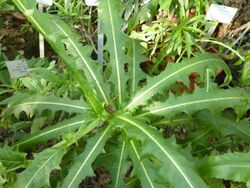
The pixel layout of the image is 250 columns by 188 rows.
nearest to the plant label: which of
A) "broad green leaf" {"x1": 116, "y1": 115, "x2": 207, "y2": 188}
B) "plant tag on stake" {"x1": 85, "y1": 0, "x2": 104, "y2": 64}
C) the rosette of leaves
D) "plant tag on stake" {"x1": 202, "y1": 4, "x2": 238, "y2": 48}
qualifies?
the rosette of leaves

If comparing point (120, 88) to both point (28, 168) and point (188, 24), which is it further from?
point (188, 24)

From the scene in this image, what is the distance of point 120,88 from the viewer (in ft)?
4.68

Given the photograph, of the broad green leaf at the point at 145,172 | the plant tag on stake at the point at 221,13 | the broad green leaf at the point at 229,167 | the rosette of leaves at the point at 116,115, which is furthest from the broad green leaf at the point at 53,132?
the plant tag on stake at the point at 221,13

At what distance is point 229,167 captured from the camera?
3.70 ft

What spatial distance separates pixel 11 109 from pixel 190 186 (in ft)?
2.30

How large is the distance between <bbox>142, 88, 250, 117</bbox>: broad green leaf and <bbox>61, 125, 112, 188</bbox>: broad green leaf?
205mm

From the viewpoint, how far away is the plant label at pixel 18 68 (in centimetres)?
170

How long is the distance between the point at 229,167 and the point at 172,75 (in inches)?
16.2

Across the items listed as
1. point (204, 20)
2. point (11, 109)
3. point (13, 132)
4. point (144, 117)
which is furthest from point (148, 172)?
point (204, 20)

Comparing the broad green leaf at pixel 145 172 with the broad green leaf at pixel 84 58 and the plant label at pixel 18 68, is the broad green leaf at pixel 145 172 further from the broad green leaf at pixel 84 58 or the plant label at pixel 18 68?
the plant label at pixel 18 68

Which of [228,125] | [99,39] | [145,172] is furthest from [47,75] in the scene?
[228,125]

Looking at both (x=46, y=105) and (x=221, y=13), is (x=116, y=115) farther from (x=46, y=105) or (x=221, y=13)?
(x=221, y=13)

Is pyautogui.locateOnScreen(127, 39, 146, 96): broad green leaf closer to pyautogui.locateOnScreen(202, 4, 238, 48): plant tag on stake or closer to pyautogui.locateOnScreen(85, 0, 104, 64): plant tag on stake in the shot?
pyautogui.locateOnScreen(85, 0, 104, 64): plant tag on stake

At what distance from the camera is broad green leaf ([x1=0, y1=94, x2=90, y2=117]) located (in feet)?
4.53
